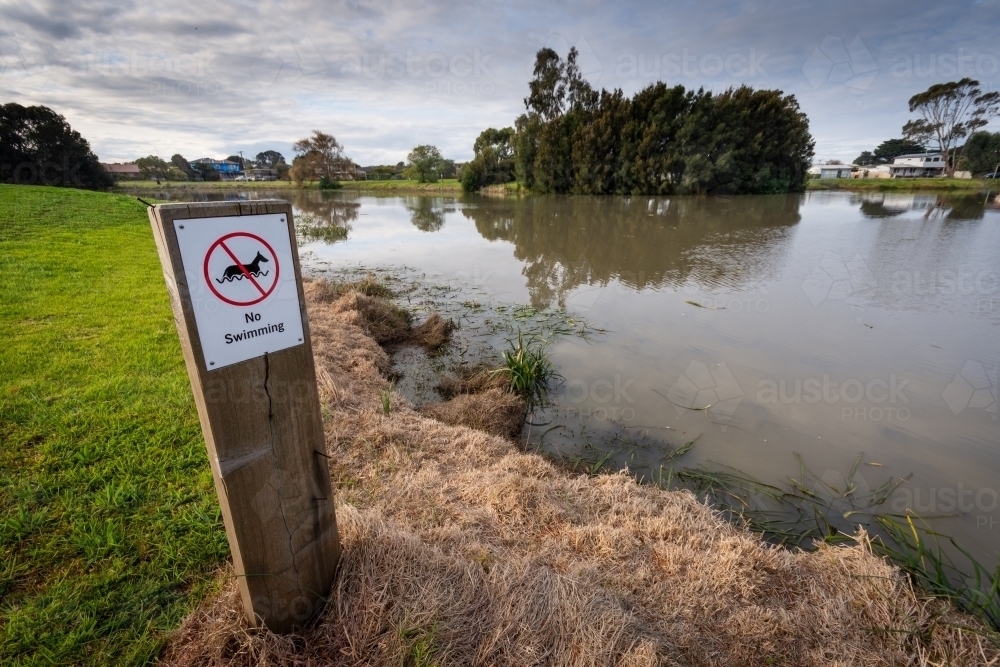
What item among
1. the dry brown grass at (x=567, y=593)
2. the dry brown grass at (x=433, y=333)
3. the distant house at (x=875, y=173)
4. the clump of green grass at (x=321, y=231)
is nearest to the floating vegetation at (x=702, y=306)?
the dry brown grass at (x=433, y=333)

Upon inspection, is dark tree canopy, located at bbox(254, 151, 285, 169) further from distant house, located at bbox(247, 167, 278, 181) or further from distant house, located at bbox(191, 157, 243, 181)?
distant house, located at bbox(191, 157, 243, 181)

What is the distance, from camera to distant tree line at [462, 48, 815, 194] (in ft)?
99.1

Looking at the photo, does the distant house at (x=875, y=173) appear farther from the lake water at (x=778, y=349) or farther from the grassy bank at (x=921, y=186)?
the lake water at (x=778, y=349)

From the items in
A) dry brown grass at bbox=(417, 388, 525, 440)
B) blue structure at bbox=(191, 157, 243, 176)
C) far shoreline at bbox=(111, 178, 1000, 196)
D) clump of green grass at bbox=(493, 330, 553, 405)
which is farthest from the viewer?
blue structure at bbox=(191, 157, 243, 176)

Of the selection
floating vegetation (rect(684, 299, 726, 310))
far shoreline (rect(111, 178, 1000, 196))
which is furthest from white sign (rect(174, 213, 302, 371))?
far shoreline (rect(111, 178, 1000, 196))

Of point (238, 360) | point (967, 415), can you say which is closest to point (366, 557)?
point (238, 360)

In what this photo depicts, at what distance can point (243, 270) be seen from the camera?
119cm

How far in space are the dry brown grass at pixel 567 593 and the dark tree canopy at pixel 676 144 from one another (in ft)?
105

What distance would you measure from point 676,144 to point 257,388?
3539 cm

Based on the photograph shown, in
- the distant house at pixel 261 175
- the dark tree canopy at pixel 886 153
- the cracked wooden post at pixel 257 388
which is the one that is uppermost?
the dark tree canopy at pixel 886 153

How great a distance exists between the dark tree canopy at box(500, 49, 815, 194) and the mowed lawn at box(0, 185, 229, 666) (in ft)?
107

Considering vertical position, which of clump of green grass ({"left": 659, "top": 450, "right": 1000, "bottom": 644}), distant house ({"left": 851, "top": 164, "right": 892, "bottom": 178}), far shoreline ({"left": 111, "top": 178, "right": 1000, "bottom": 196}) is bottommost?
clump of green grass ({"left": 659, "top": 450, "right": 1000, "bottom": 644})

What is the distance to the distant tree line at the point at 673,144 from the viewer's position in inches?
1190

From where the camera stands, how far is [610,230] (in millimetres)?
15281
